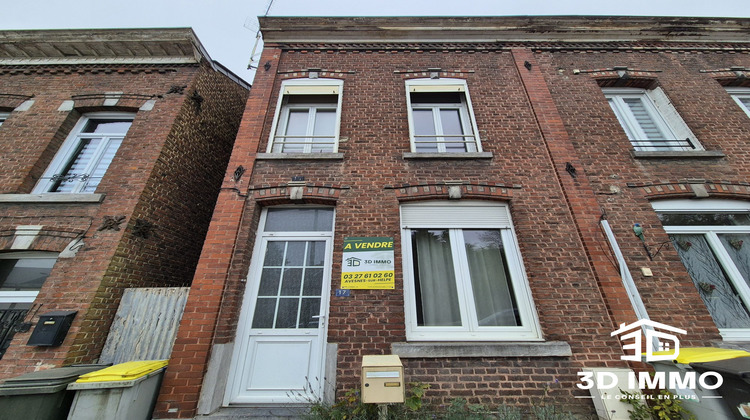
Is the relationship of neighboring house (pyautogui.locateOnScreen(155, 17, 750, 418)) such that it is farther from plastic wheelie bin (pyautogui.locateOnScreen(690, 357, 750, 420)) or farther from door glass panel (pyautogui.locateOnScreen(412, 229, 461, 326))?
plastic wheelie bin (pyautogui.locateOnScreen(690, 357, 750, 420))

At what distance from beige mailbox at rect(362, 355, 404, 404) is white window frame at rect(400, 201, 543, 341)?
1.01 m

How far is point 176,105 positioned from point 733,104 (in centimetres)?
1116

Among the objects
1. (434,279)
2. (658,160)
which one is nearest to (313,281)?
(434,279)

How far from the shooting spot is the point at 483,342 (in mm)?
3438

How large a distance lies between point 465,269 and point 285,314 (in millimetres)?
2645

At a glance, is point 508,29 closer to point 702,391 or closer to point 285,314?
point 702,391

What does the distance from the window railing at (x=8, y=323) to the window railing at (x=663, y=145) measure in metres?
10.4

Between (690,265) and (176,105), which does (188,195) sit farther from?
(690,265)

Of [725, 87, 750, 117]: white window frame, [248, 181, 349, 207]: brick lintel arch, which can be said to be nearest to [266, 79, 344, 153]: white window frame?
[248, 181, 349, 207]: brick lintel arch

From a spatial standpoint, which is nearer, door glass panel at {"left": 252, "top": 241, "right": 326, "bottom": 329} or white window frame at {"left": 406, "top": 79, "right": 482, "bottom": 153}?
door glass panel at {"left": 252, "top": 241, "right": 326, "bottom": 329}

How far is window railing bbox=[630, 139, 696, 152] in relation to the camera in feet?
16.2

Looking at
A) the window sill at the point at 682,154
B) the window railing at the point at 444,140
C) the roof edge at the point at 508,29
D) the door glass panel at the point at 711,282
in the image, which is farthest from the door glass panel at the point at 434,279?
the roof edge at the point at 508,29

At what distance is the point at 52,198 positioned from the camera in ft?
14.4

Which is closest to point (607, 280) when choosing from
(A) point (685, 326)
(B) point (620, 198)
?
(A) point (685, 326)
